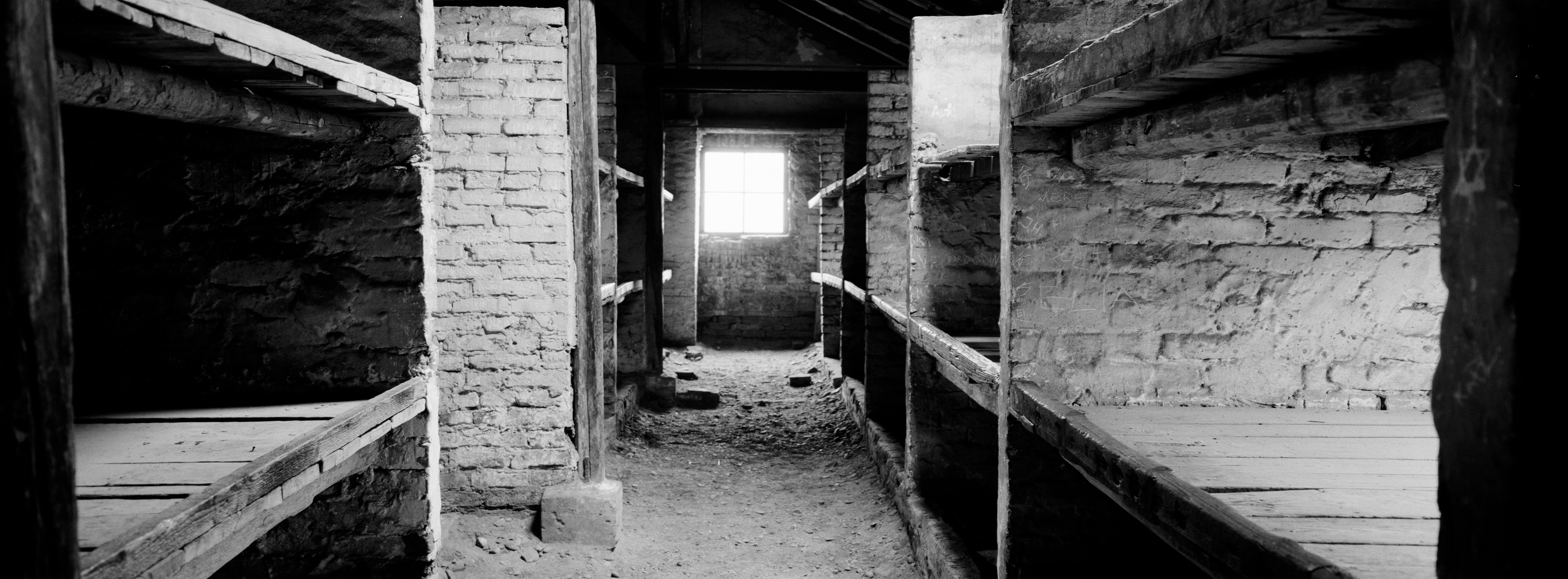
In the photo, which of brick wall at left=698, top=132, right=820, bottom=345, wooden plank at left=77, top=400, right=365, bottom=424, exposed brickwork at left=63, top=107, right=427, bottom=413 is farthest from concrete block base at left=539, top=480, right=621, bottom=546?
brick wall at left=698, top=132, right=820, bottom=345

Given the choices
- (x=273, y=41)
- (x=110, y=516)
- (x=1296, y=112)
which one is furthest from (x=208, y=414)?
(x=1296, y=112)

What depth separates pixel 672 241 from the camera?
10.7 m

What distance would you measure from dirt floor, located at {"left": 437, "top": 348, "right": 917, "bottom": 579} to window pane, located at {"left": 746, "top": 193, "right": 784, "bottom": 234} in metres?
4.13

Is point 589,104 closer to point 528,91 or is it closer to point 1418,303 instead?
point 528,91

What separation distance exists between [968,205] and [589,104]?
77.1 inches

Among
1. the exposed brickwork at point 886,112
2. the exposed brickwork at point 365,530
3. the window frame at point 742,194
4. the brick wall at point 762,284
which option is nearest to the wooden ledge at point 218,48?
the exposed brickwork at point 365,530

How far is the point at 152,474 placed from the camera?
1859 mm

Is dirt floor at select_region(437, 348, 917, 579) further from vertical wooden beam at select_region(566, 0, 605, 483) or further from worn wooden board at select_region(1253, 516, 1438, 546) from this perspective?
worn wooden board at select_region(1253, 516, 1438, 546)

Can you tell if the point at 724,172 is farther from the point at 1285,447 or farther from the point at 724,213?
the point at 1285,447

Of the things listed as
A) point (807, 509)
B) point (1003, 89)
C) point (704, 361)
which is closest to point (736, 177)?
point (704, 361)

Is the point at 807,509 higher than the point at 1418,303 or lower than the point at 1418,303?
lower

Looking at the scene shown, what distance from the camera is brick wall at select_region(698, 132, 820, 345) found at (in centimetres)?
1198

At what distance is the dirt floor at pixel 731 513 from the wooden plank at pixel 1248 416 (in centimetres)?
211

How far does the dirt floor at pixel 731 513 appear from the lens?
4395 mm
